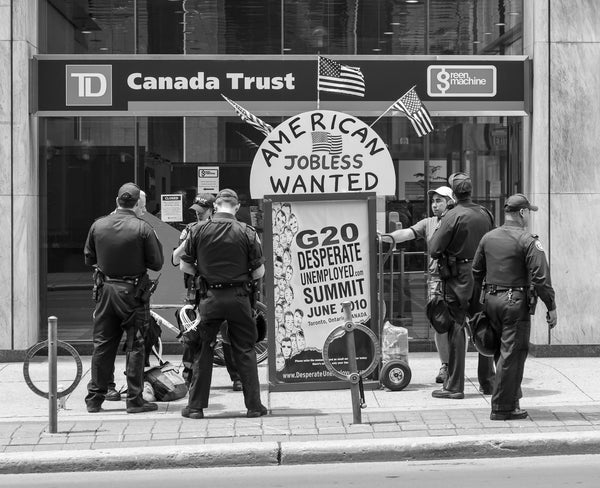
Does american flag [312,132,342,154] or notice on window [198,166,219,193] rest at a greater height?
american flag [312,132,342,154]

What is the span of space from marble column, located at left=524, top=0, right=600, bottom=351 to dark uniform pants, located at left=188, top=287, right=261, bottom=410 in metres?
4.48

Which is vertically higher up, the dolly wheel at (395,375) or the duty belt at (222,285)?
the duty belt at (222,285)

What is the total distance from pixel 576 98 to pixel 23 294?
6458 mm

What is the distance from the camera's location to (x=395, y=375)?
10.4m

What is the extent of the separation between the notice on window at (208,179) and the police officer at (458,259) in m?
3.32

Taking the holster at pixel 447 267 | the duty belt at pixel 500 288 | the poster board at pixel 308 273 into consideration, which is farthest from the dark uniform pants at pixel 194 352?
the duty belt at pixel 500 288

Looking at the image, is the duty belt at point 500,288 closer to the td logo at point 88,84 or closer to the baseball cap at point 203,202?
the baseball cap at point 203,202

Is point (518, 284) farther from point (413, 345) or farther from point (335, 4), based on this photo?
point (335, 4)

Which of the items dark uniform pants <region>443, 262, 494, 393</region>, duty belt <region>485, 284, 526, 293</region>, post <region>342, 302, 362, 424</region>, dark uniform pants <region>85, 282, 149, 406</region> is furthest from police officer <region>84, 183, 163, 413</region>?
duty belt <region>485, 284, 526, 293</region>

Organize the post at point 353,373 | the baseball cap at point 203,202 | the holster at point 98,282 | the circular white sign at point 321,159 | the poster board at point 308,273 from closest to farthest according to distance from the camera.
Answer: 1. the post at point 353,373
2. the holster at point 98,282
3. the circular white sign at point 321,159
4. the poster board at point 308,273
5. the baseball cap at point 203,202

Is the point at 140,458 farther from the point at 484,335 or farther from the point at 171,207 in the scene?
the point at 171,207

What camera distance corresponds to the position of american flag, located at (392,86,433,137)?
10.8 meters

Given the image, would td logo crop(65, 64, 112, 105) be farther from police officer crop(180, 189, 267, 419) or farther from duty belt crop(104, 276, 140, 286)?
police officer crop(180, 189, 267, 419)

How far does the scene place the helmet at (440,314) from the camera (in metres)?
10.1
